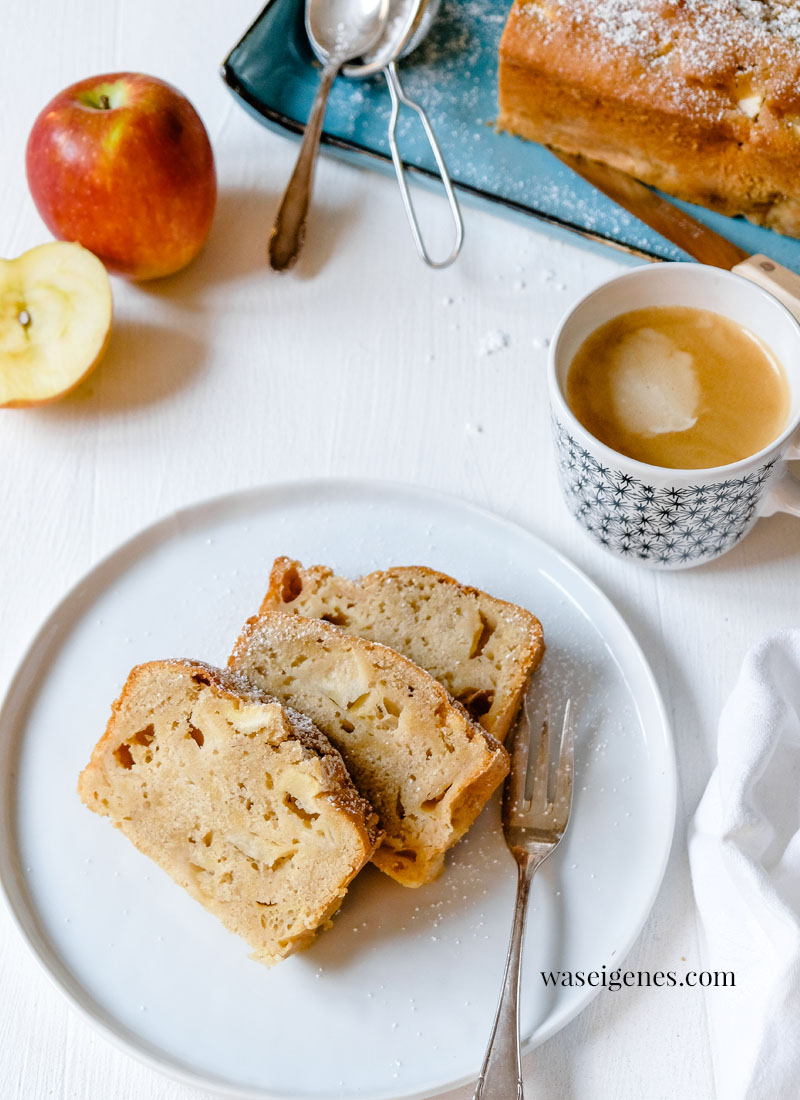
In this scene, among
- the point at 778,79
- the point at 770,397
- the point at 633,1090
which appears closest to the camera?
the point at 633,1090

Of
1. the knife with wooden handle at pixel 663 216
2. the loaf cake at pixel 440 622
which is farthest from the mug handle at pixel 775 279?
the loaf cake at pixel 440 622

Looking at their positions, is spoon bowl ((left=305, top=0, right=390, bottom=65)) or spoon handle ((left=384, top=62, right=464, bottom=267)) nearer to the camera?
spoon handle ((left=384, top=62, right=464, bottom=267))

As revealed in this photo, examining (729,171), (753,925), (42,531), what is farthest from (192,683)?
(729,171)

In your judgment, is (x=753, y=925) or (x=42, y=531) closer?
(x=753, y=925)

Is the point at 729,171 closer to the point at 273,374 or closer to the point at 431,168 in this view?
the point at 431,168

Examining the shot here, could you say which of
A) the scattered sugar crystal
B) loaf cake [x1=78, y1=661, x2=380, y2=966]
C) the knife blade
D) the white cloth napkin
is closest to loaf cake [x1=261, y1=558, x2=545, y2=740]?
loaf cake [x1=78, y1=661, x2=380, y2=966]

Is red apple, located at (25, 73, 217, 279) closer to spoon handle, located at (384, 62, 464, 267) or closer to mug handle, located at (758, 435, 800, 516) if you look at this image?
spoon handle, located at (384, 62, 464, 267)
